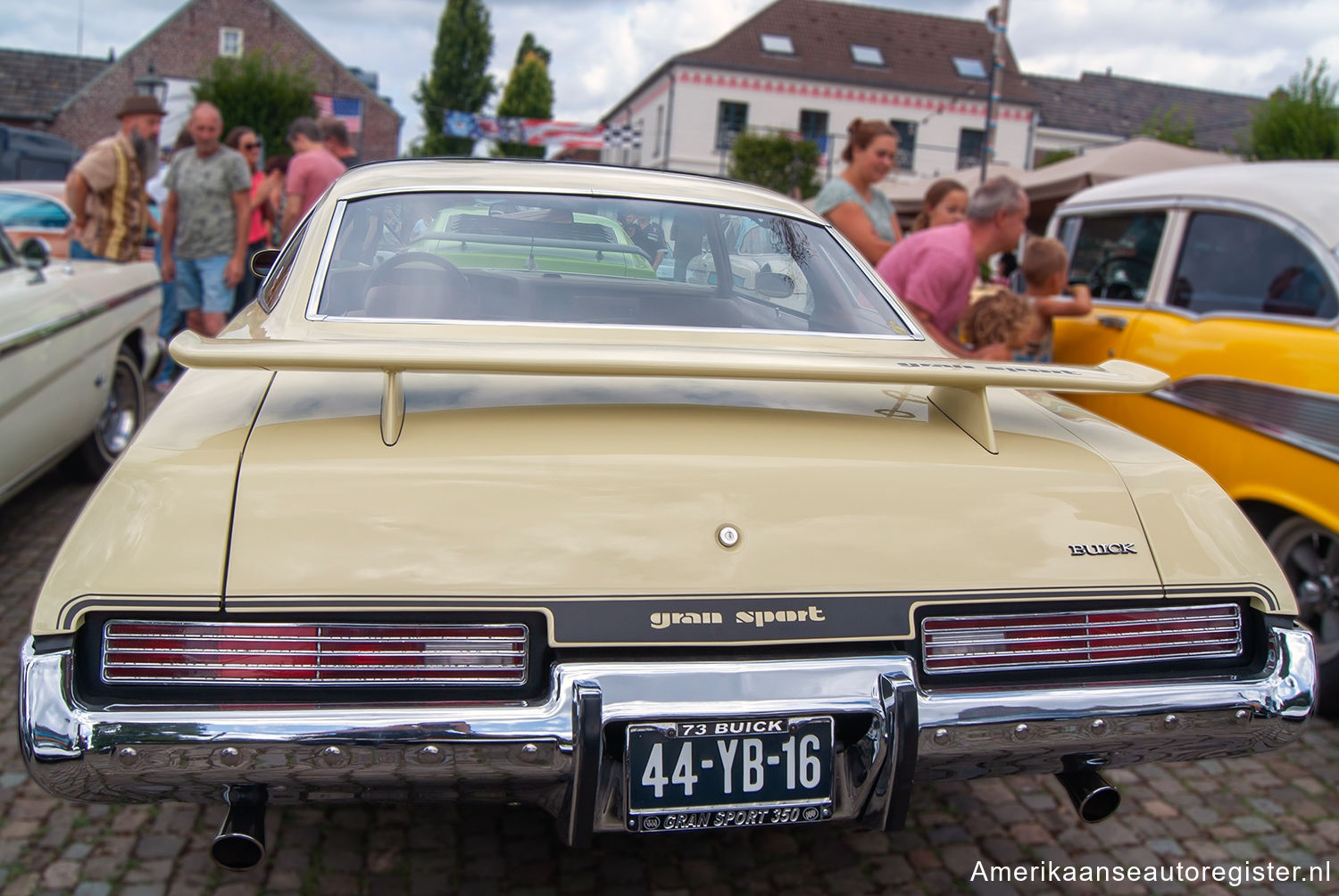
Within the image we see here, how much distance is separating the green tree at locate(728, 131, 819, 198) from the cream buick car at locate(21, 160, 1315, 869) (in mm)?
35808

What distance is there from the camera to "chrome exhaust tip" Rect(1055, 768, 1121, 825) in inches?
76.6

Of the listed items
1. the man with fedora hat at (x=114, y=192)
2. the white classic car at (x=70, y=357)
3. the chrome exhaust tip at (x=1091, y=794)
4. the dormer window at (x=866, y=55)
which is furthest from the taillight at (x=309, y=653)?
the dormer window at (x=866, y=55)

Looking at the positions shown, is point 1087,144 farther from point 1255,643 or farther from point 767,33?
point 1255,643

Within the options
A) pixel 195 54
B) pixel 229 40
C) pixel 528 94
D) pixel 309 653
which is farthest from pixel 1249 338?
pixel 528 94

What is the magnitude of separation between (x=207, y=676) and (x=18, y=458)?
2.93 m

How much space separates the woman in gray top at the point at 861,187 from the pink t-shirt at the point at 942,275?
0.84m

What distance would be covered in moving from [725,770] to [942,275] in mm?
2816

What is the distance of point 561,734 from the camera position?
1.66 m

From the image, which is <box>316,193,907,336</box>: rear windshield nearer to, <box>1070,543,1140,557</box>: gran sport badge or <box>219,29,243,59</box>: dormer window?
<box>1070,543,1140,557</box>: gran sport badge

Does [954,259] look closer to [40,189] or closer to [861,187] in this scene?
[861,187]

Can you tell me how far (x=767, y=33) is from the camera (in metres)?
44.5

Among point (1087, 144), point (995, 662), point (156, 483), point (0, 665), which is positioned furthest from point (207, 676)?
point (1087, 144)

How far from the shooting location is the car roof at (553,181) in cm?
268

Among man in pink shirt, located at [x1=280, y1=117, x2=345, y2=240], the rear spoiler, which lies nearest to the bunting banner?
man in pink shirt, located at [x1=280, y1=117, x2=345, y2=240]
